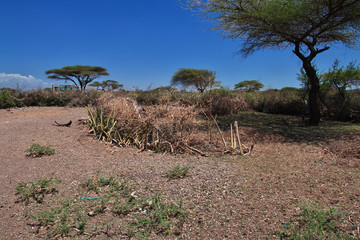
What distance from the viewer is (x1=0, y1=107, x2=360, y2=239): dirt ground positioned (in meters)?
2.15

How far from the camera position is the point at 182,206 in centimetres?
240

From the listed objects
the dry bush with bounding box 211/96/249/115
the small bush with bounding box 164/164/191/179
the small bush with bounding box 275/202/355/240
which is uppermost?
the dry bush with bounding box 211/96/249/115

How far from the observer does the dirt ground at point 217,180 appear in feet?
7.04

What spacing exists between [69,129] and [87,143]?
59.9 inches

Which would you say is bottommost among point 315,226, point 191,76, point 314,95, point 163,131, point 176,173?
point 315,226

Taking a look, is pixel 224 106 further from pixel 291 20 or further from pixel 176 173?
pixel 176 173

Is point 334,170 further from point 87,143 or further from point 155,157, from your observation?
point 87,143

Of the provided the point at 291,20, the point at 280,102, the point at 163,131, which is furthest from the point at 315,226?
the point at 280,102

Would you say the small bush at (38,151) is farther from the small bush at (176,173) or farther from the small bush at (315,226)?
the small bush at (315,226)

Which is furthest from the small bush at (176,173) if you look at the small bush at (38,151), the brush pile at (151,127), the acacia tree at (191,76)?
the acacia tree at (191,76)

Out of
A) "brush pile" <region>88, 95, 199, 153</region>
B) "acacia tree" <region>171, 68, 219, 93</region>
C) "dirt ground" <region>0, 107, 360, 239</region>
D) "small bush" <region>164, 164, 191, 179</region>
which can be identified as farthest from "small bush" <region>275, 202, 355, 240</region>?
"acacia tree" <region>171, 68, 219, 93</region>

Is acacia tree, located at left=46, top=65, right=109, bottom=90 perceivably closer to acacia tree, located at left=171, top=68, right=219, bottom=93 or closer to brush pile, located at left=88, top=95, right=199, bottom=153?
acacia tree, located at left=171, top=68, right=219, bottom=93

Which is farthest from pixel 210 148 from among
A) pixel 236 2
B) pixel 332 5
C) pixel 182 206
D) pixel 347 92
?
pixel 347 92

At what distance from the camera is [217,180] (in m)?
3.01
